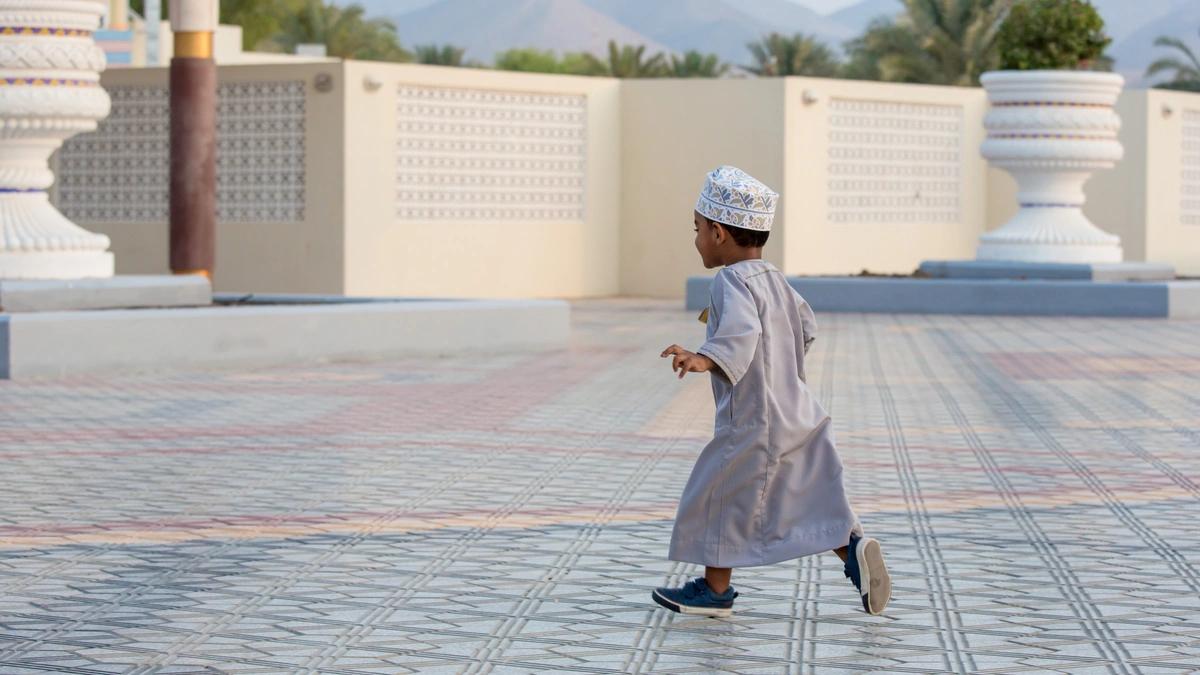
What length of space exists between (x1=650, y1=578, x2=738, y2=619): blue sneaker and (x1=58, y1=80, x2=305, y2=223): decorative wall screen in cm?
1403

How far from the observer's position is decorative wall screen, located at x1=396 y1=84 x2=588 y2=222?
18.5 m

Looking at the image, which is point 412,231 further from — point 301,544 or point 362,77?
point 301,544

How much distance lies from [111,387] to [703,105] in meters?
11.6

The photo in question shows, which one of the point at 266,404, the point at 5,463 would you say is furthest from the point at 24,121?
the point at 5,463

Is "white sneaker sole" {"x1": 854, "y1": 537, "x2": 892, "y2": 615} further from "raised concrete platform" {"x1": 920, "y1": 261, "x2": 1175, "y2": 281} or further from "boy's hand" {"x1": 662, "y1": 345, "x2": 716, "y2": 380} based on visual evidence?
"raised concrete platform" {"x1": 920, "y1": 261, "x2": 1175, "y2": 281}

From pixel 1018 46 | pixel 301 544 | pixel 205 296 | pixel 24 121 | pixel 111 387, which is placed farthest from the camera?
pixel 1018 46

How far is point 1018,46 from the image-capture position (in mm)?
17422

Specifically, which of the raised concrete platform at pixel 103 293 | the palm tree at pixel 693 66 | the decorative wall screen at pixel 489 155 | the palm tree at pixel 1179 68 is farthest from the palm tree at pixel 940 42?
the raised concrete platform at pixel 103 293

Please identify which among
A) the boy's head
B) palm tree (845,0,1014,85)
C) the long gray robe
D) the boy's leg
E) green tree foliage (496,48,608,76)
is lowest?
the boy's leg

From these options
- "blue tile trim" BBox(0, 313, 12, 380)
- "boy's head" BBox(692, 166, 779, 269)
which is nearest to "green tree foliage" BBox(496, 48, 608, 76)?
"blue tile trim" BBox(0, 313, 12, 380)

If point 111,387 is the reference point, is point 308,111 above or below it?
above

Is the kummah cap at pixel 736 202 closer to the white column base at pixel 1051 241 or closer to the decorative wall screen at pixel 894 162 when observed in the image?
the white column base at pixel 1051 241

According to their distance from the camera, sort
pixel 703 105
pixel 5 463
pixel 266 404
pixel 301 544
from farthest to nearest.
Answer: pixel 703 105, pixel 266 404, pixel 5 463, pixel 301 544

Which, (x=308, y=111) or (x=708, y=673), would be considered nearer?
(x=708, y=673)
